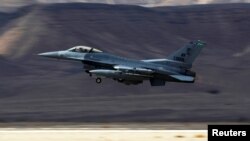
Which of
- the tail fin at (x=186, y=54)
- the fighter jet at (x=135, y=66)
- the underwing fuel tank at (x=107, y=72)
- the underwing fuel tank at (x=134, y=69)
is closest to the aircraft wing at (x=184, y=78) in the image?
the fighter jet at (x=135, y=66)

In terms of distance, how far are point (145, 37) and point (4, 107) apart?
60.1 meters

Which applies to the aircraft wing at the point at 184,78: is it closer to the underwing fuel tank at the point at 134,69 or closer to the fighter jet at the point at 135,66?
the fighter jet at the point at 135,66

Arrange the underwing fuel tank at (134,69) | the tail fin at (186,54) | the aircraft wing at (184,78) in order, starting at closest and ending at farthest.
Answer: the aircraft wing at (184,78), the underwing fuel tank at (134,69), the tail fin at (186,54)

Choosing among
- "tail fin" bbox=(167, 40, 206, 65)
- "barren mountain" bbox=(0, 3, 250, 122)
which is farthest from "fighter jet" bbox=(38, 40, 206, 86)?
"barren mountain" bbox=(0, 3, 250, 122)

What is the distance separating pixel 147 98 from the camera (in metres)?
130

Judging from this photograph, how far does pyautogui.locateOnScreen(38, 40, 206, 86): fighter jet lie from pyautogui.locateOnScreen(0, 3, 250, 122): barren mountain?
41.2m

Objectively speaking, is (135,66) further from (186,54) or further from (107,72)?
(186,54)

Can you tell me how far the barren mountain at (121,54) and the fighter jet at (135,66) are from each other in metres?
41.2

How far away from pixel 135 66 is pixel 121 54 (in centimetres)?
9808

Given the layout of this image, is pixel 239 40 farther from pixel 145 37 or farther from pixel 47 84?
pixel 47 84

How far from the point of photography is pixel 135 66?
5975 centimetres

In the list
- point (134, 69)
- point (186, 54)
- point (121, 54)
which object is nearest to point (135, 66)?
point (134, 69)

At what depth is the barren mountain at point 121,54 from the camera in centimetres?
11419

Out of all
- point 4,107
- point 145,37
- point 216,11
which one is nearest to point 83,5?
point 145,37
